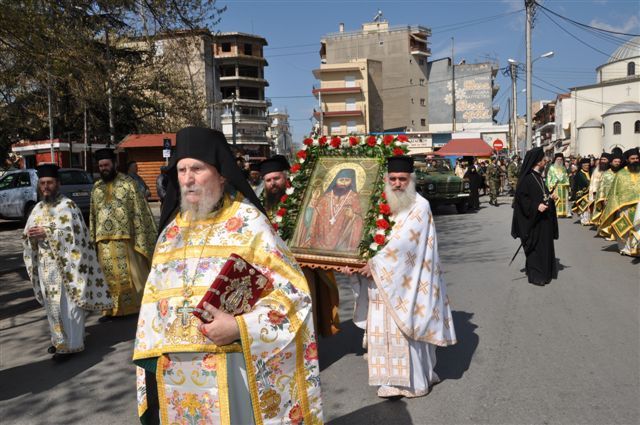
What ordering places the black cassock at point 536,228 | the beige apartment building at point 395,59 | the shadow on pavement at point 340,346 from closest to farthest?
the shadow on pavement at point 340,346 < the black cassock at point 536,228 < the beige apartment building at point 395,59

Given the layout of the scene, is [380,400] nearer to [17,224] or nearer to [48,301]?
[48,301]

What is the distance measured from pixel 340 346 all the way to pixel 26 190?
16643 millimetres

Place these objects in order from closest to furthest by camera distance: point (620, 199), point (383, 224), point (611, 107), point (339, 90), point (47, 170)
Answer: point (383, 224), point (47, 170), point (620, 199), point (611, 107), point (339, 90)

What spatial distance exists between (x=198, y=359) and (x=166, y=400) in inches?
11.7

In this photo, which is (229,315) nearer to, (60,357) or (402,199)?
(402,199)

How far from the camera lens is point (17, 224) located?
20.7m

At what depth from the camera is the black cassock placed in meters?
8.95

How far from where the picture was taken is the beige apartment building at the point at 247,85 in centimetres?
7562

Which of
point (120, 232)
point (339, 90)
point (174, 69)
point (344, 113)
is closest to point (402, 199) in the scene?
point (120, 232)

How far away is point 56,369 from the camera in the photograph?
574cm

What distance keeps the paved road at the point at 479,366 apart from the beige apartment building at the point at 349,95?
2584 inches

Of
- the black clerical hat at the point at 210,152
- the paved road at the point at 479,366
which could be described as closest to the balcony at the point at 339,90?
the paved road at the point at 479,366

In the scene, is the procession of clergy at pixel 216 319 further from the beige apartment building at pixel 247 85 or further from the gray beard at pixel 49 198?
the beige apartment building at pixel 247 85

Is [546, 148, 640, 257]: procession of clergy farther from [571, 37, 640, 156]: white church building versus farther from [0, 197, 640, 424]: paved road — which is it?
[571, 37, 640, 156]: white church building
